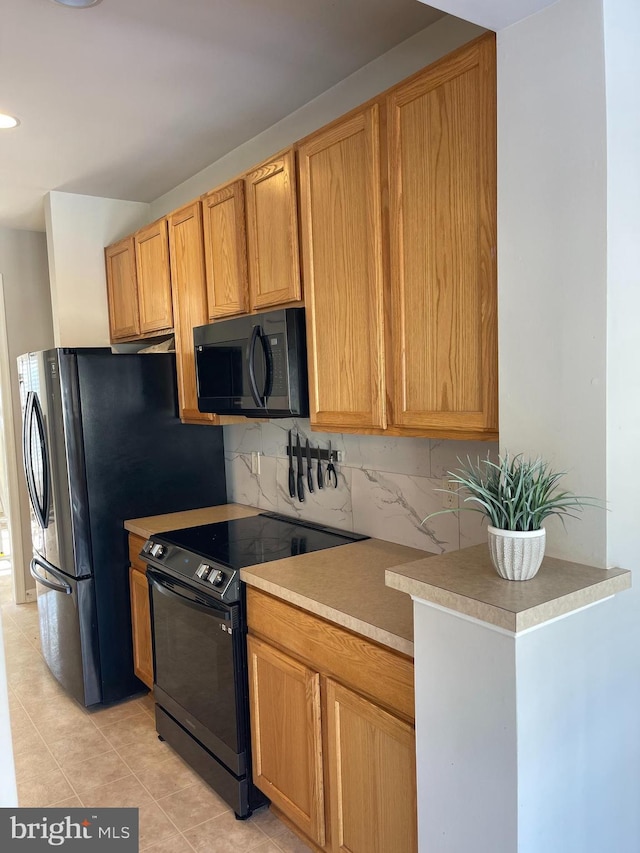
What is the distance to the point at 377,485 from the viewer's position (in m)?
2.48

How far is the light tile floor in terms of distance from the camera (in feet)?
7.13

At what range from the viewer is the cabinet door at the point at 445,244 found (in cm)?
157

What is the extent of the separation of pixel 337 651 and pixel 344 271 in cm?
116

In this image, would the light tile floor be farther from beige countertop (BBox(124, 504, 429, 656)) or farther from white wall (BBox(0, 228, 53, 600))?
white wall (BBox(0, 228, 53, 600))

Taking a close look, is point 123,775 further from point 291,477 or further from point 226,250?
point 226,250

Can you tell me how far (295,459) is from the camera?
2.97 meters

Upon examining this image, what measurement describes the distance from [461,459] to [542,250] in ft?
2.86

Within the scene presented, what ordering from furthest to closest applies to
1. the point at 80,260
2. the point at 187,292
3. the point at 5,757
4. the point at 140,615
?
the point at 80,260 < the point at 140,615 < the point at 187,292 < the point at 5,757

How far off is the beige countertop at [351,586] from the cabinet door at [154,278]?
1507 millimetres

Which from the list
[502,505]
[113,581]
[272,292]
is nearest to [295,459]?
[272,292]

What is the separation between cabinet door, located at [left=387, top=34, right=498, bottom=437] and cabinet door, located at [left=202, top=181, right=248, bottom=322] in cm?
87

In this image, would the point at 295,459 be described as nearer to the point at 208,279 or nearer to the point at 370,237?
the point at 208,279

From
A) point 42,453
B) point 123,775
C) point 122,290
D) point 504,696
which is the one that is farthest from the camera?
point 122,290

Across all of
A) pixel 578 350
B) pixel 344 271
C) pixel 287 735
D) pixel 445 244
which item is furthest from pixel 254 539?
pixel 578 350
